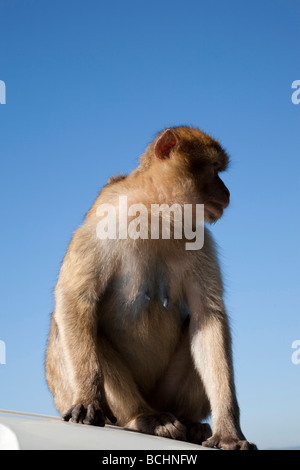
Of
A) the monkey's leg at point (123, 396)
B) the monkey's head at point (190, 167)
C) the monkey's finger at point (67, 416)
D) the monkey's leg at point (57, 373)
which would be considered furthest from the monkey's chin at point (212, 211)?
the monkey's finger at point (67, 416)

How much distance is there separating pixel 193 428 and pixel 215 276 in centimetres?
136

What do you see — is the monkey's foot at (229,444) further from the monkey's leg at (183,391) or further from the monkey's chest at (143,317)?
the monkey's chest at (143,317)

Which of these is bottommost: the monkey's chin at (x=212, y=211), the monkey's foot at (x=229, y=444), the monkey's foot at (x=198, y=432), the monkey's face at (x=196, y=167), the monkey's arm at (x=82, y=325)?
the monkey's foot at (x=198, y=432)

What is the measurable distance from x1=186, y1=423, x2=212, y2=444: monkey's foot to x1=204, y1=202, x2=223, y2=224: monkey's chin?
1935 mm

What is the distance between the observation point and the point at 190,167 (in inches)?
227

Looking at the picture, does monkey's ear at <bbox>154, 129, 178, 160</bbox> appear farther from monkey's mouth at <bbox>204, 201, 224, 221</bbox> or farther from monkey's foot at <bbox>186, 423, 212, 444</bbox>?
monkey's foot at <bbox>186, 423, 212, 444</bbox>

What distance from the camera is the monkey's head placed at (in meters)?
5.65

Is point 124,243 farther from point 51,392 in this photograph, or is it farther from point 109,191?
point 51,392

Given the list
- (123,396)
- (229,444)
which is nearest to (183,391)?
(123,396)

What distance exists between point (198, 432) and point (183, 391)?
0.42 meters

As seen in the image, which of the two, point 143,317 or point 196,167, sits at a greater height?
point 196,167

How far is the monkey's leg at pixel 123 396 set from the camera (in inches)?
184

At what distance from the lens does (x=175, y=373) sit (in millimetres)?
5285

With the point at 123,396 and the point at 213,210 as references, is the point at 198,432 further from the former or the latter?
the point at 213,210
